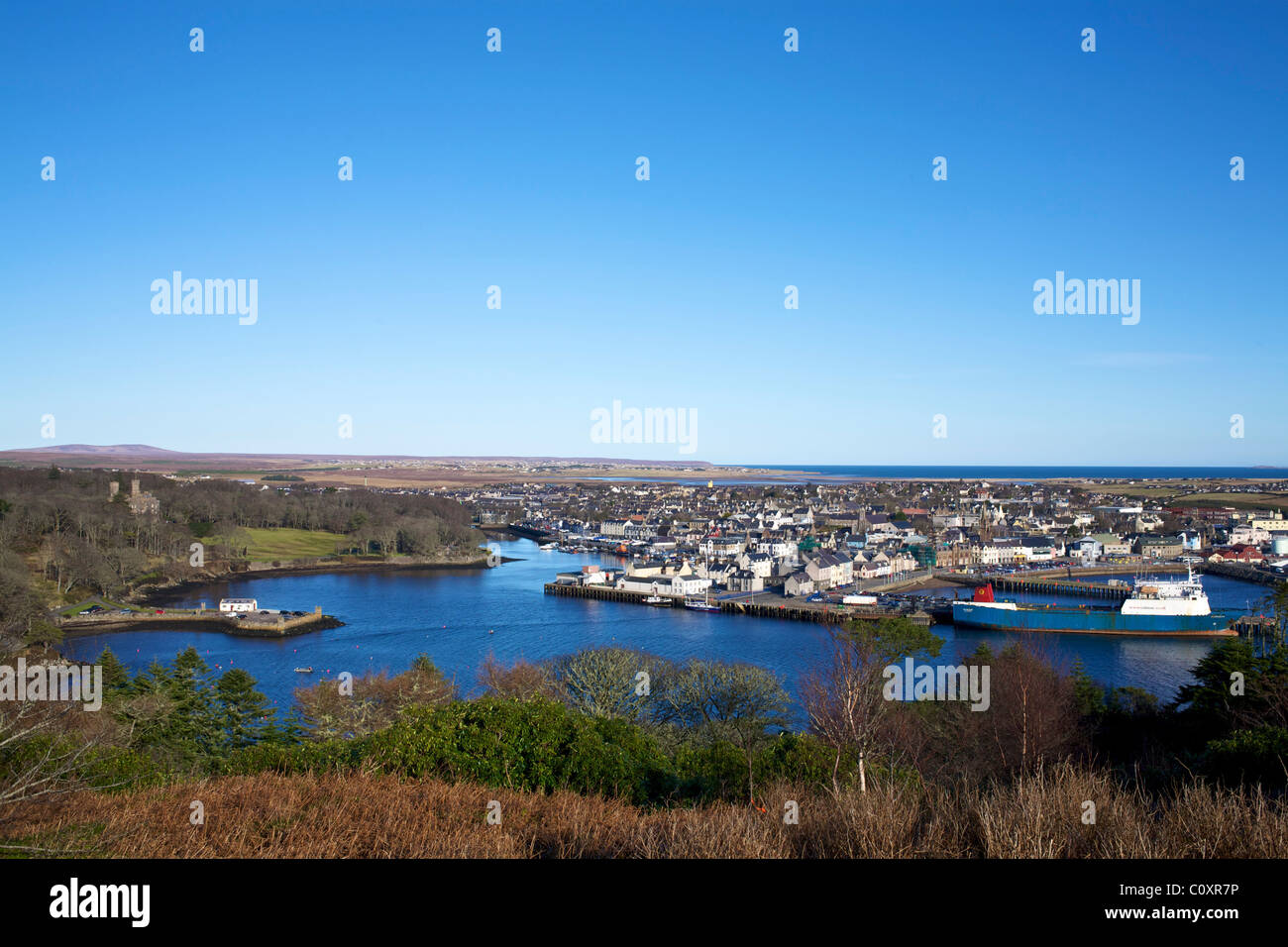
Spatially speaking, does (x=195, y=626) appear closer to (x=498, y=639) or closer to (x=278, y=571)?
(x=498, y=639)

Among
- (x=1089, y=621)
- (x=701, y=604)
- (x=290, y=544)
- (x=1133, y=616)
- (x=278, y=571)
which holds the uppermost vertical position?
(x=290, y=544)

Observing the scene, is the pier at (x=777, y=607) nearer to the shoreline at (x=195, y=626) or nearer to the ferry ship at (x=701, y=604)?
the ferry ship at (x=701, y=604)

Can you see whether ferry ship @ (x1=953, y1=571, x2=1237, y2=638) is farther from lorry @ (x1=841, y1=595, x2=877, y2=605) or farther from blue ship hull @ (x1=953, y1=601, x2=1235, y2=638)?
lorry @ (x1=841, y1=595, x2=877, y2=605)

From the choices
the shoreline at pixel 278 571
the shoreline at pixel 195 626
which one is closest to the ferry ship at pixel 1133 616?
the shoreline at pixel 195 626

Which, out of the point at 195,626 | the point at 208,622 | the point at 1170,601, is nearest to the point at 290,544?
the point at 208,622
